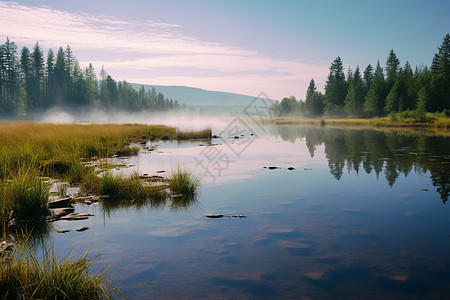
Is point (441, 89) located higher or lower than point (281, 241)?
higher

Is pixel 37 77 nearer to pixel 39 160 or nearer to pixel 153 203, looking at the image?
pixel 39 160

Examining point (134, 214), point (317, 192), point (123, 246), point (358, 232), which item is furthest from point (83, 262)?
point (317, 192)

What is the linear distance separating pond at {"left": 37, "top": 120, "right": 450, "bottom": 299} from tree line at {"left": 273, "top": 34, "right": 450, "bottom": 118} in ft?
198

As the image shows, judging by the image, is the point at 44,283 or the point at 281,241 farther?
the point at 281,241

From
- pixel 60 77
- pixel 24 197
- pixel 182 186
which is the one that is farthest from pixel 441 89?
pixel 60 77

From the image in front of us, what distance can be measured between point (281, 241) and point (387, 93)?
306 ft

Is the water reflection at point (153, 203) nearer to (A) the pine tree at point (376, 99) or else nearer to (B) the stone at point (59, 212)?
(B) the stone at point (59, 212)

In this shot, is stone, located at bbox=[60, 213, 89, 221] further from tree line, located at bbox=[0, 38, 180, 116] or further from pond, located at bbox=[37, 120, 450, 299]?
tree line, located at bbox=[0, 38, 180, 116]

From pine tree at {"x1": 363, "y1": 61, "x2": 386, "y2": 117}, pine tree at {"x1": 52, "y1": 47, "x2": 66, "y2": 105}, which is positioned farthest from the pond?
pine tree at {"x1": 52, "y1": 47, "x2": 66, "y2": 105}

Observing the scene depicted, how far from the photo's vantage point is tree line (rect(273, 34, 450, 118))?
70.9 m

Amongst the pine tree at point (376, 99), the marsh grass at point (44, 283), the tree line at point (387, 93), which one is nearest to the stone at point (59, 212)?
the marsh grass at point (44, 283)

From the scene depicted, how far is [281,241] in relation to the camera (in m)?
6.96

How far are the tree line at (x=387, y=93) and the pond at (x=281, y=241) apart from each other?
6048 cm

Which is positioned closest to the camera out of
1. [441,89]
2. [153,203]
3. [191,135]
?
[153,203]
